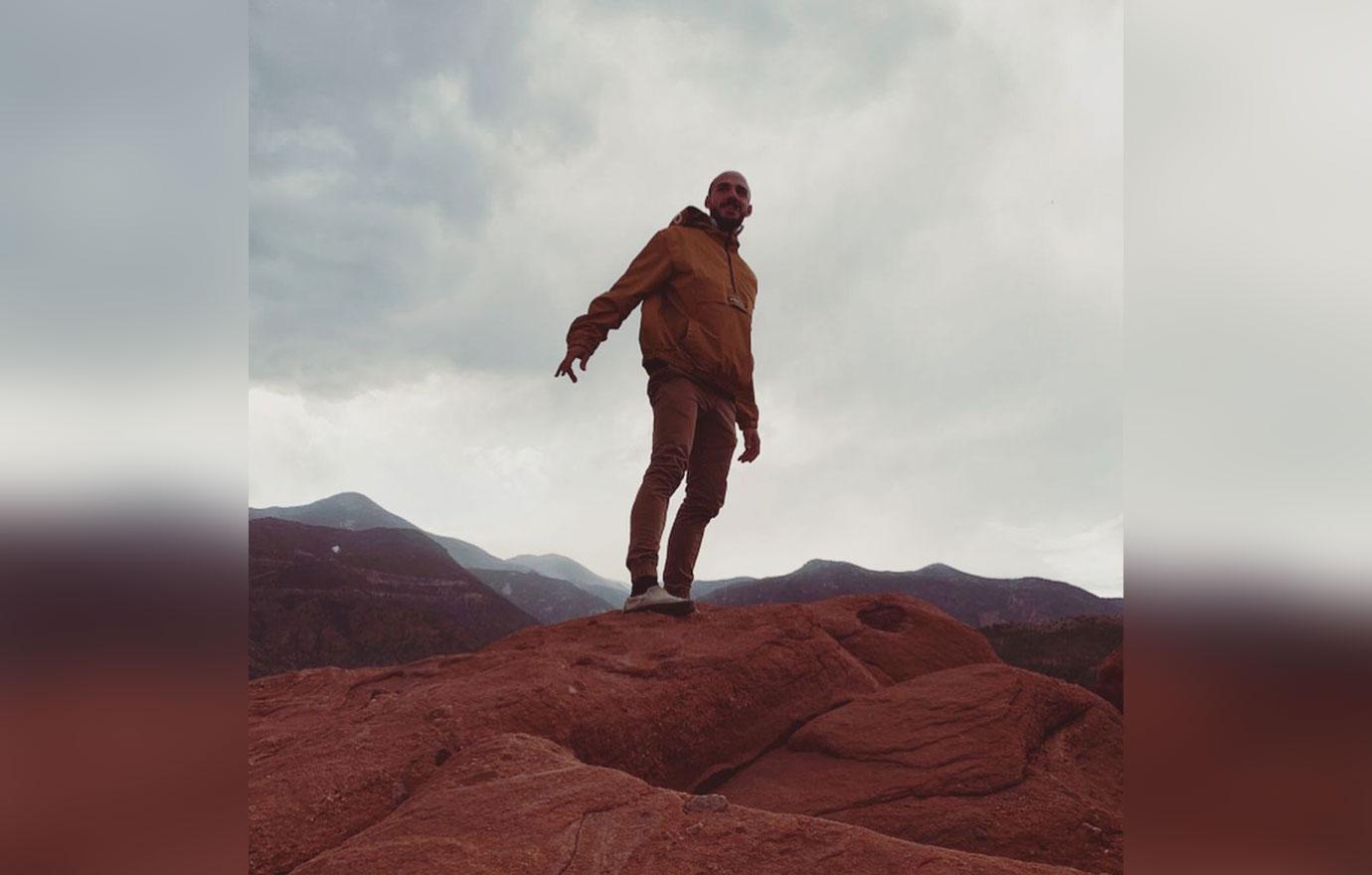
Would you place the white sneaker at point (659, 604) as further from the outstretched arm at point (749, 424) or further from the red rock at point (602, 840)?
the red rock at point (602, 840)

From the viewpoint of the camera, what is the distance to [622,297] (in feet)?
13.1

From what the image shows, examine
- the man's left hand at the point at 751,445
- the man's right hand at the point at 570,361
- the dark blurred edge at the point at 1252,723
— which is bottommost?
the dark blurred edge at the point at 1252,723

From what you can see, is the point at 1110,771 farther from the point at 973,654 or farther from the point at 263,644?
the point at 263,644

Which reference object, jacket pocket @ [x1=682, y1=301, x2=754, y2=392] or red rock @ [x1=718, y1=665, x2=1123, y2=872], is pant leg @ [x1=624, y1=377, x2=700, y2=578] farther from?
red rock @ [x1=718, y1=665, x2=1123, y2=872]

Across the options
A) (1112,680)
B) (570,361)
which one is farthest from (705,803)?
(570,361)

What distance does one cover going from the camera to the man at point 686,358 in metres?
3.86

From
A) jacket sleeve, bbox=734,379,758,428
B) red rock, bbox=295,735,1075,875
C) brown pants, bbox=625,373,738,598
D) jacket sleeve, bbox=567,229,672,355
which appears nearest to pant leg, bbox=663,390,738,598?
brown pants, bbox=625,373,738,598

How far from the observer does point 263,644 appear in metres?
5.72

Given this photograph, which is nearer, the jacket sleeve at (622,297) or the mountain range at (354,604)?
the jacket sleeve at (622,297)

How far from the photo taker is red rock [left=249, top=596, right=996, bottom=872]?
2.00 meters

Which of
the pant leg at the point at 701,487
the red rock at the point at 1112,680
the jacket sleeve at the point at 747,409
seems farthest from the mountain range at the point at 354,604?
the red rock at the point at 1112,680

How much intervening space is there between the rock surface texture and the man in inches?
16.5

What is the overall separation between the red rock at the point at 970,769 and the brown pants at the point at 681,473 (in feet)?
4.17

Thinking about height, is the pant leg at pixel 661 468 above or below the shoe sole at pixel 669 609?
above
